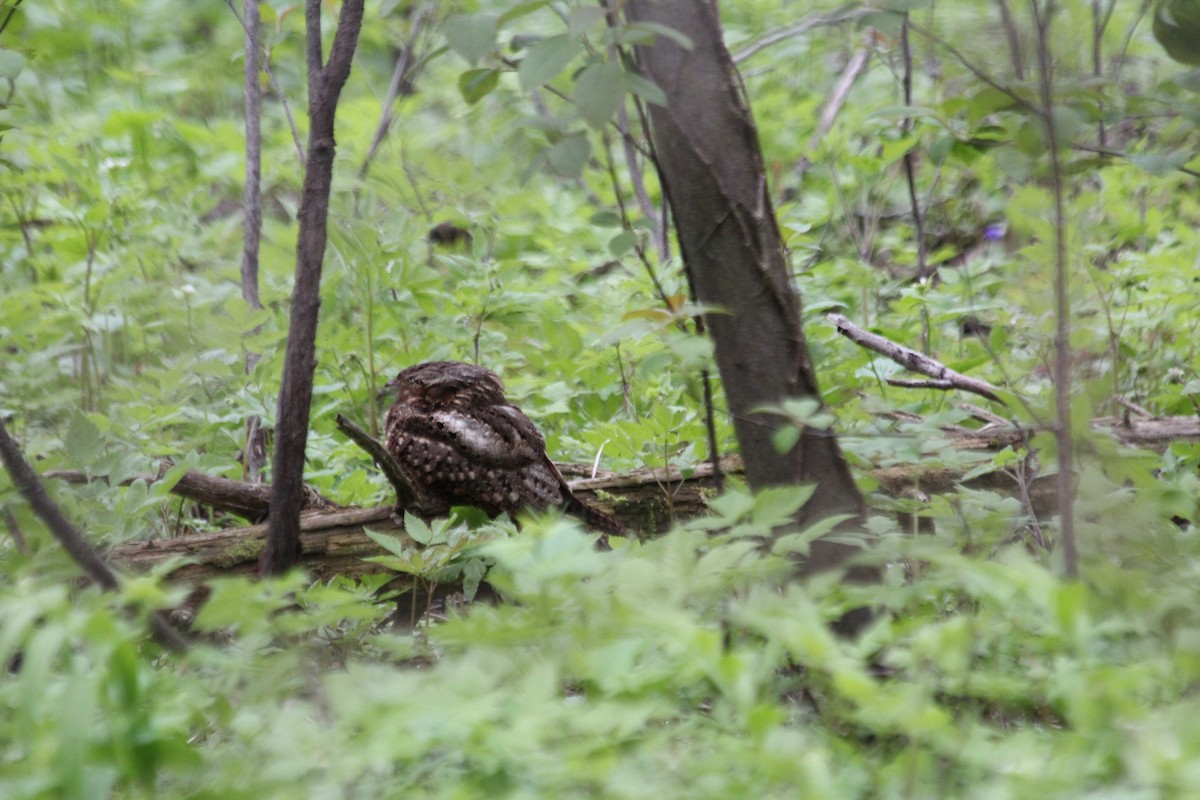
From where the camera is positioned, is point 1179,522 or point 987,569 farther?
point 1179,522

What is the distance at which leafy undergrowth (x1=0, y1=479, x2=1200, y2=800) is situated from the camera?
99cm

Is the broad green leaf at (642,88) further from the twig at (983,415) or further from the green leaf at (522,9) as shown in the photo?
the twig at (983,415)

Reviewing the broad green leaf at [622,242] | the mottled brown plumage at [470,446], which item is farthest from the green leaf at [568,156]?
the mottled brown plumage at [470,446]

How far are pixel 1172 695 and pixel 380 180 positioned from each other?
10.7 feet

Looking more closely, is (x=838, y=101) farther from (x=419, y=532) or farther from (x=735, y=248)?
(x=419, y=532)

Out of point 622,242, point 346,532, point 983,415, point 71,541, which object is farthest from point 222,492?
point 983,415

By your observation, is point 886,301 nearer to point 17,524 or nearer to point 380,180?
point 380,180

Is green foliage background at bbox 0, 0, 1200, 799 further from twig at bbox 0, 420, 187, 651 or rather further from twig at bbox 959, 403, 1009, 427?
twig at bbox 959, 403, 1009, 427

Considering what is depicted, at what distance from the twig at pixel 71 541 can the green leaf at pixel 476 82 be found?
93 centimetres

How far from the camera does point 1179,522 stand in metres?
2.31

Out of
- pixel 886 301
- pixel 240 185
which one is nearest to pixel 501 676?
pixel 886 301

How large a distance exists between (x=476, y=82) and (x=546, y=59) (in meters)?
0.35

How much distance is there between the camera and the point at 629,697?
1.12 m

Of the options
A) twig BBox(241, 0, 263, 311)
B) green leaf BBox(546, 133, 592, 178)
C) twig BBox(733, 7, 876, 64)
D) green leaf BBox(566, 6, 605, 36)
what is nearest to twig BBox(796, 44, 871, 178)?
twig BBox(241, 0, 263, 311)
